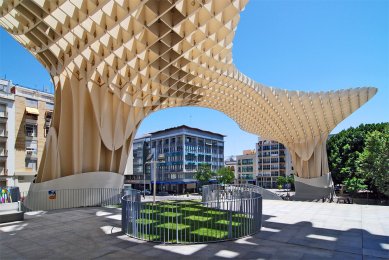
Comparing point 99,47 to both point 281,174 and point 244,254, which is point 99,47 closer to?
point 244,254

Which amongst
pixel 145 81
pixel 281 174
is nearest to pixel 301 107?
pixel 145 81

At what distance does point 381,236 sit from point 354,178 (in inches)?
1582

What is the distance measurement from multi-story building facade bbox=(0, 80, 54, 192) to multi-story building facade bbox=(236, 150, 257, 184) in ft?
260

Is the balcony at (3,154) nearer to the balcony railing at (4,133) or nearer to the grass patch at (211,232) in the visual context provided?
the balcony railing at (4,133)

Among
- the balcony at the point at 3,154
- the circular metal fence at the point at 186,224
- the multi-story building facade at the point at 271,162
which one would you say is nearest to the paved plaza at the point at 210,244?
the circular metal fence at the point at 186,224

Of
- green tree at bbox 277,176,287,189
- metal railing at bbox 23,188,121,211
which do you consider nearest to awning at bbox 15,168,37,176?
metal railing at bbox 23,188,121,211

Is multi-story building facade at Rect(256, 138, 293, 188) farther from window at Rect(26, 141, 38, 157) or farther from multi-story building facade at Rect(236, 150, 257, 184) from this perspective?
window at Rect(26, 141, 38, 157)

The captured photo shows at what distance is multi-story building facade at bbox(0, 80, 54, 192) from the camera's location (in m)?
39.9

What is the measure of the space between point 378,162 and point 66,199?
3202 cm

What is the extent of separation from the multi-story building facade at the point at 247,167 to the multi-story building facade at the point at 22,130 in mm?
79284

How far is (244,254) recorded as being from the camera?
827 cm

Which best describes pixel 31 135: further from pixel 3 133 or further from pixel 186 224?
pixel 186 224

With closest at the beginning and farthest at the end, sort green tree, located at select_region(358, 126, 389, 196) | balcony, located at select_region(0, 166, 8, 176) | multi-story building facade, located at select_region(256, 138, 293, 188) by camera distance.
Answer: green tree, located at select_region(358, 126, 389, 196), balcony, located at select_region(0, 166, 8, 176), multi-story building facade, located at select_region(256, 138, 293, 188)

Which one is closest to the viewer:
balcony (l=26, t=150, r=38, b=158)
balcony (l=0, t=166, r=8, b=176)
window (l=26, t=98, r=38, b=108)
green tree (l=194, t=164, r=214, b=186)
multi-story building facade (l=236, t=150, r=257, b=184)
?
balcony (l=0, t=166, r=8, b=176)
